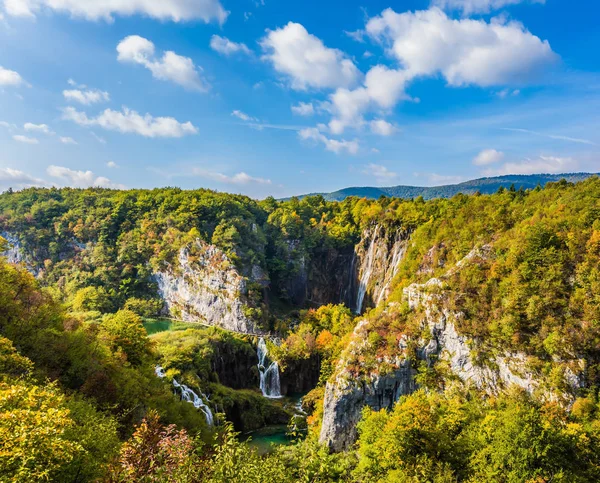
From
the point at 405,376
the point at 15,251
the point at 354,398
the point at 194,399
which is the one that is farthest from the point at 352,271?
the point at 15,251

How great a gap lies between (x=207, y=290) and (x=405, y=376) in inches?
1741

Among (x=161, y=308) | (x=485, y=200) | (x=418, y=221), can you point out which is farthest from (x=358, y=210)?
(x=161, y=308)

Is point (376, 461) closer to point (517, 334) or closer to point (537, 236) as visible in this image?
point (517, 334)

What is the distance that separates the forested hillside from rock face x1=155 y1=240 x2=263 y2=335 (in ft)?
1.02

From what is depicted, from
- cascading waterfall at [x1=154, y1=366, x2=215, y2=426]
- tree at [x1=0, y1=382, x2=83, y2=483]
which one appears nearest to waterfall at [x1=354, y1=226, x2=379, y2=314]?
cascading waterfall at [x1=154, y1=366, x2=215, y2=426]

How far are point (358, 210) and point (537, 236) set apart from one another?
199ft

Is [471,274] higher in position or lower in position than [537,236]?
lower

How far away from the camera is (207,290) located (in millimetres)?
65938

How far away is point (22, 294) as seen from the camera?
26.2 m

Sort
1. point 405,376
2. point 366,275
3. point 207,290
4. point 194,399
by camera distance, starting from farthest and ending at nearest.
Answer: point 366,275
point 207,290
point 194,399
point 405,376

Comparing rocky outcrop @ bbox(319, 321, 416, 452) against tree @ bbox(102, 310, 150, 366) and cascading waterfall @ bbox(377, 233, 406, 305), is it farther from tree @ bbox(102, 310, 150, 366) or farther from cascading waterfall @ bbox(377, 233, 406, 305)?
cascading waterfall @ bbox(377, 233, 406, 305)

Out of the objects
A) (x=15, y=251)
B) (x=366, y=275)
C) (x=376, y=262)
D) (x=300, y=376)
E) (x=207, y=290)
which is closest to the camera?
(x=300, y=376)

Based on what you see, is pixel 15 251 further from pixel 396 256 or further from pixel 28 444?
pixel 28 444

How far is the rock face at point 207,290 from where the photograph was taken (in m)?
62.0
